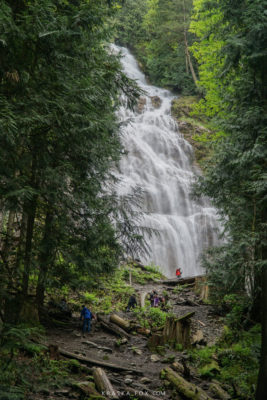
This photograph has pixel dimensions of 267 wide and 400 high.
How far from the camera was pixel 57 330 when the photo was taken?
9875 mm

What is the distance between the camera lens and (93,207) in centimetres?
688

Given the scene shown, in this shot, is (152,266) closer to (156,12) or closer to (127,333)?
(127,333)

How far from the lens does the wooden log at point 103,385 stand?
6078 millimetres

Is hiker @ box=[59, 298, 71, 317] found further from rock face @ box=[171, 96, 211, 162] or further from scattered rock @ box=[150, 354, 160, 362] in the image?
rock face @ box=[171, 96, 211, 162]

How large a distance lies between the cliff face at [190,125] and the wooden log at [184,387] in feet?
75.9

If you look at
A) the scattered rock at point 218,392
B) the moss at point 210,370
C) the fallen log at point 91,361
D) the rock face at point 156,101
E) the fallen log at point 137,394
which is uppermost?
the rock face at point 156,101

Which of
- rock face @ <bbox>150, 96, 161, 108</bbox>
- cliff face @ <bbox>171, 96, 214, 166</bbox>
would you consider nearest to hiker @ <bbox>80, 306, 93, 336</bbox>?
cliff face @ <bbox>171, 96, 214, 166</bbox>

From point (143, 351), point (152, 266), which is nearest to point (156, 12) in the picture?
point (152, 266)

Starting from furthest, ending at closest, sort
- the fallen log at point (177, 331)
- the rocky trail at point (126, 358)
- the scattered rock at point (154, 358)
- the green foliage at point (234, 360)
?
the fallen log at point (177, 331) < the scattered rock at point (154, 358) < the green foliage at point (234, 360) < the rocky trail at point (126, 358)

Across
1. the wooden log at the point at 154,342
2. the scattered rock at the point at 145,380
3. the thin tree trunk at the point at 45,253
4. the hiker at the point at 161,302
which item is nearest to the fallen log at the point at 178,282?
the hiker at the point at 161,302

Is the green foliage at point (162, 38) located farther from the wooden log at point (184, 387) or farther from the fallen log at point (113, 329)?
the wooden log at point (184, 387)

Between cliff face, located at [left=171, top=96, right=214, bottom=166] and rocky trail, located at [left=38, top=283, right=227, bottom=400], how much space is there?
18860 millimetres

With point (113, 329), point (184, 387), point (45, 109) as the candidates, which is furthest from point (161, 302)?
point (45, 109)

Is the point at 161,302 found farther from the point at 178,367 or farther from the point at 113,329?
the point at 178,367
